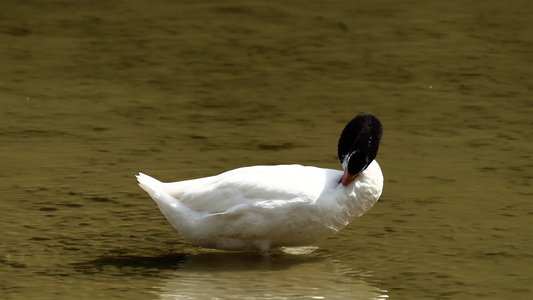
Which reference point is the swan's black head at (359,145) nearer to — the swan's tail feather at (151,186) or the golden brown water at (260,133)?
the golden brown water at (260,133)

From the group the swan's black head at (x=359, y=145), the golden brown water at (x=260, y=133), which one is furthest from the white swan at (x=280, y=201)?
the golden brown water at (x=260, y=133)

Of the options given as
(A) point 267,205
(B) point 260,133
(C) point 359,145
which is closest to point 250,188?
(A) point 267,205

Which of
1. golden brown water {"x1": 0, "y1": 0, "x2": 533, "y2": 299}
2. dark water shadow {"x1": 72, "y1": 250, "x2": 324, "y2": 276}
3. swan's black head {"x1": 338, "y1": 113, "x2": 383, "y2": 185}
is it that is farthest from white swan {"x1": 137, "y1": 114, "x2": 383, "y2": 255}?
golden brown water {"x1": 0, "y1": 0, "x2": 533, "y2": 299}

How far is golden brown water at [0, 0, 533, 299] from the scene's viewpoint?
7.68 metres

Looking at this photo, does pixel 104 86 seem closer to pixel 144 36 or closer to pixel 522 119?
pixel 144 36

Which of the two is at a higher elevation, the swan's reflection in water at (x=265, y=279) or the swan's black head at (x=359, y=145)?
the swan's black head at (x=359, y=145)

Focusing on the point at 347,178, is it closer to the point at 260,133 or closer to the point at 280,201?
the point at 280,201

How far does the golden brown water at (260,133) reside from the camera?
7.68 m

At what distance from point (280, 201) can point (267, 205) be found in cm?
9

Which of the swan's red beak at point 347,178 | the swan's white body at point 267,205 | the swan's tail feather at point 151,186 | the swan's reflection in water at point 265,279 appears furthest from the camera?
the swan's tail feather at point 151,186

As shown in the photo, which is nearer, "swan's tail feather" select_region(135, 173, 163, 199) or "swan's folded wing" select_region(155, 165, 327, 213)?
"swan's folded wing" select_region(155, 165, 327, 213)

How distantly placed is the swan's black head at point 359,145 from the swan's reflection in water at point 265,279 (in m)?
0.64

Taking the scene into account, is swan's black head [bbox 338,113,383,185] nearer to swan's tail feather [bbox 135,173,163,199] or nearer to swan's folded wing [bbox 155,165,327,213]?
swan's folded wing [bbox 155,165,327,213]

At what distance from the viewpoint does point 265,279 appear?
7559mm
